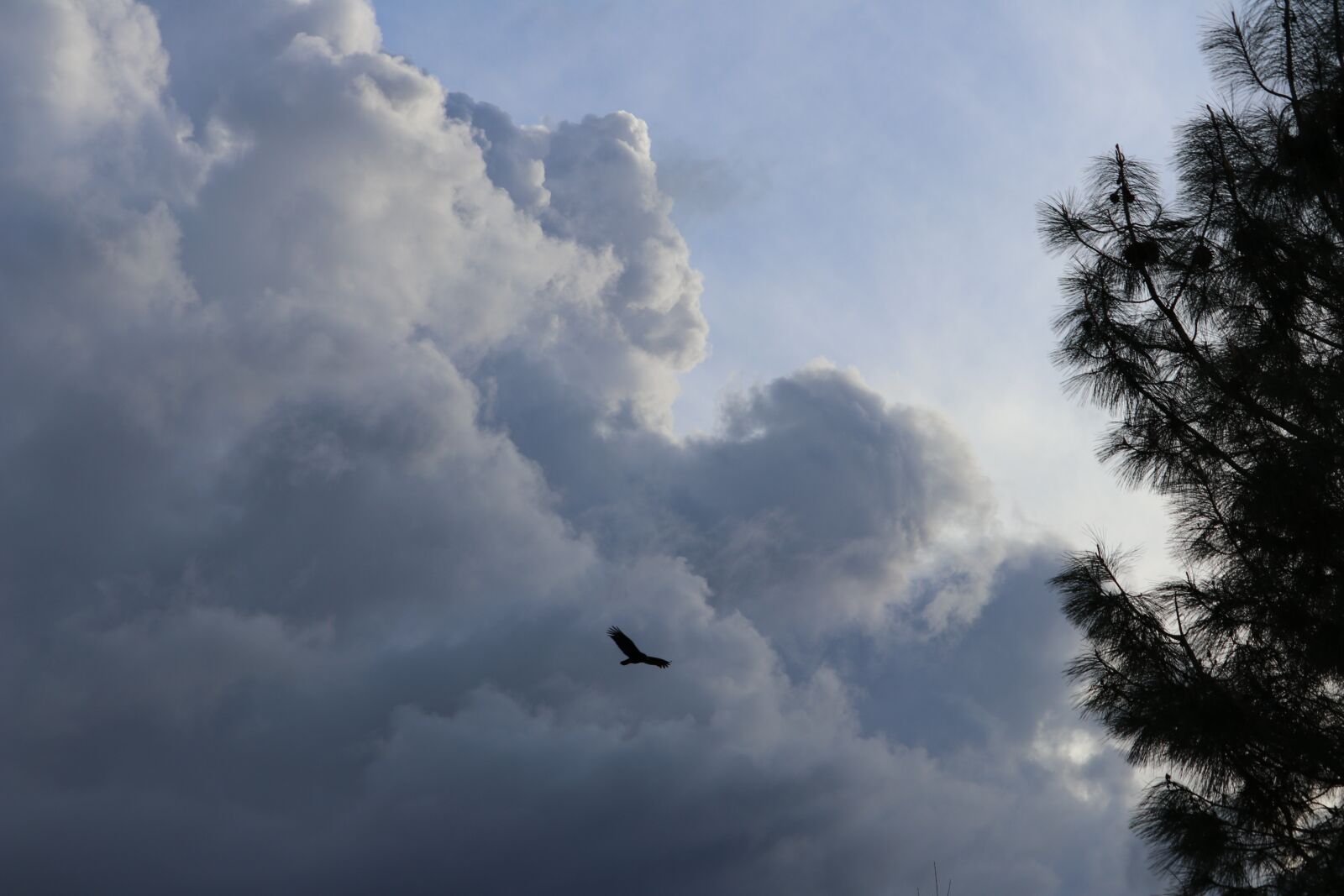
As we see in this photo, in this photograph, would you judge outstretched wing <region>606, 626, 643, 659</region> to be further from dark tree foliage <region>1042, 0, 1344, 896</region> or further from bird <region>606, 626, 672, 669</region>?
dark tree foliage <region>1042, 0, 1344, 896</region>

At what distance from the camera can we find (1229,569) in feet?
29.0

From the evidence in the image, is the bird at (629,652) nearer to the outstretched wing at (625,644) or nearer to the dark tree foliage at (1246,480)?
the outstretched wing at (625,644)

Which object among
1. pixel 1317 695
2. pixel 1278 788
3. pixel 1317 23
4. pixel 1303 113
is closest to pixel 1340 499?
pixel 1317 695

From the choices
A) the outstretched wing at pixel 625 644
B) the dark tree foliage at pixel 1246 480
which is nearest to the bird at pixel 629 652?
the outstretched wing at pixel 625 644

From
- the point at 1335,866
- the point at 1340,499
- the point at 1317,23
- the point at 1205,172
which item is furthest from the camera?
the point at 1205,172

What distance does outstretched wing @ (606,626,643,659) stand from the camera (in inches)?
409

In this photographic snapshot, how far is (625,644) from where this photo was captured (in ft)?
34.5

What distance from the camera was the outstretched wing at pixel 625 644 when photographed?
10.4 m

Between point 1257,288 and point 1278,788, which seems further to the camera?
point 1257,288

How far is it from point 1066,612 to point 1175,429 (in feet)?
6.31

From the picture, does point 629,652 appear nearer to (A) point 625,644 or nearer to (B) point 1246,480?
(A) point 625,644

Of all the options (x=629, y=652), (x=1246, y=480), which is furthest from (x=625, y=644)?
(x=1246, y=480)

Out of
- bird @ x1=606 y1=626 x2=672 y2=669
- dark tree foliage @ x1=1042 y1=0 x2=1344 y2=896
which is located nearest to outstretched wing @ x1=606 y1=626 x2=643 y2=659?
bird @ x1=606 y1=626 x2=672 y2=669

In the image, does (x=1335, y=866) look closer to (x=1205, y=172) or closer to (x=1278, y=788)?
(x=1278, y=788)
